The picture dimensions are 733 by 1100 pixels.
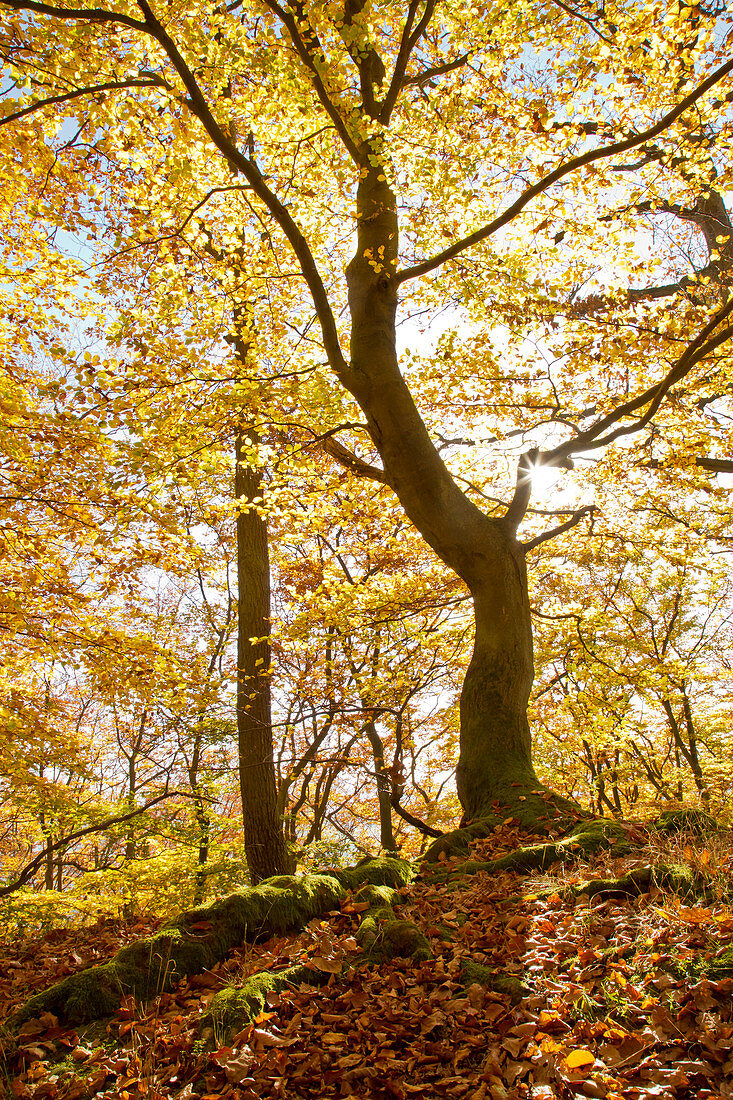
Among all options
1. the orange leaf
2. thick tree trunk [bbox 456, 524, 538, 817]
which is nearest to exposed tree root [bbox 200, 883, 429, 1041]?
the orange leaf

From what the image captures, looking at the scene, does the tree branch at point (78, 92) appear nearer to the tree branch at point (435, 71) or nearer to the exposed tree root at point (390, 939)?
the tree branch at point (435, 71)

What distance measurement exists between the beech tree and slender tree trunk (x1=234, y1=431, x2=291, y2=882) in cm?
197

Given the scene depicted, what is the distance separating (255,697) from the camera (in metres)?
7.18

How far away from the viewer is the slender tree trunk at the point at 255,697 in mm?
6523

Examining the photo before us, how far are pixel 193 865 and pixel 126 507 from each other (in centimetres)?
523

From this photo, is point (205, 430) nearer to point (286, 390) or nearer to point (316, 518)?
point (286, 390)

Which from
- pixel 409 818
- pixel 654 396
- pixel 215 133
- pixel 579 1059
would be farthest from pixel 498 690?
pixel 215 133

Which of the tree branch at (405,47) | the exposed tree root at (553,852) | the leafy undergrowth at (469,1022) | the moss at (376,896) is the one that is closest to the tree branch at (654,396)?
the tree branch at (405,47)

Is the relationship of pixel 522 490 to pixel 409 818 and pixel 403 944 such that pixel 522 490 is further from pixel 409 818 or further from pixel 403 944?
pixel 403 944

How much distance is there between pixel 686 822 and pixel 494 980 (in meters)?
2.08

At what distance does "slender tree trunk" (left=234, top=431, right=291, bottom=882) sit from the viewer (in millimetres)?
6523

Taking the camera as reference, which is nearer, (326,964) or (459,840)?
(326,964)

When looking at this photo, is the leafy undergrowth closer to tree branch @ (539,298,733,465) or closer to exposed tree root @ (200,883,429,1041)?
exposed tree root @ (200,883,429,1041)

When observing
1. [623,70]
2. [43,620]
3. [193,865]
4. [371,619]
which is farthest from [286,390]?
[193,865]
